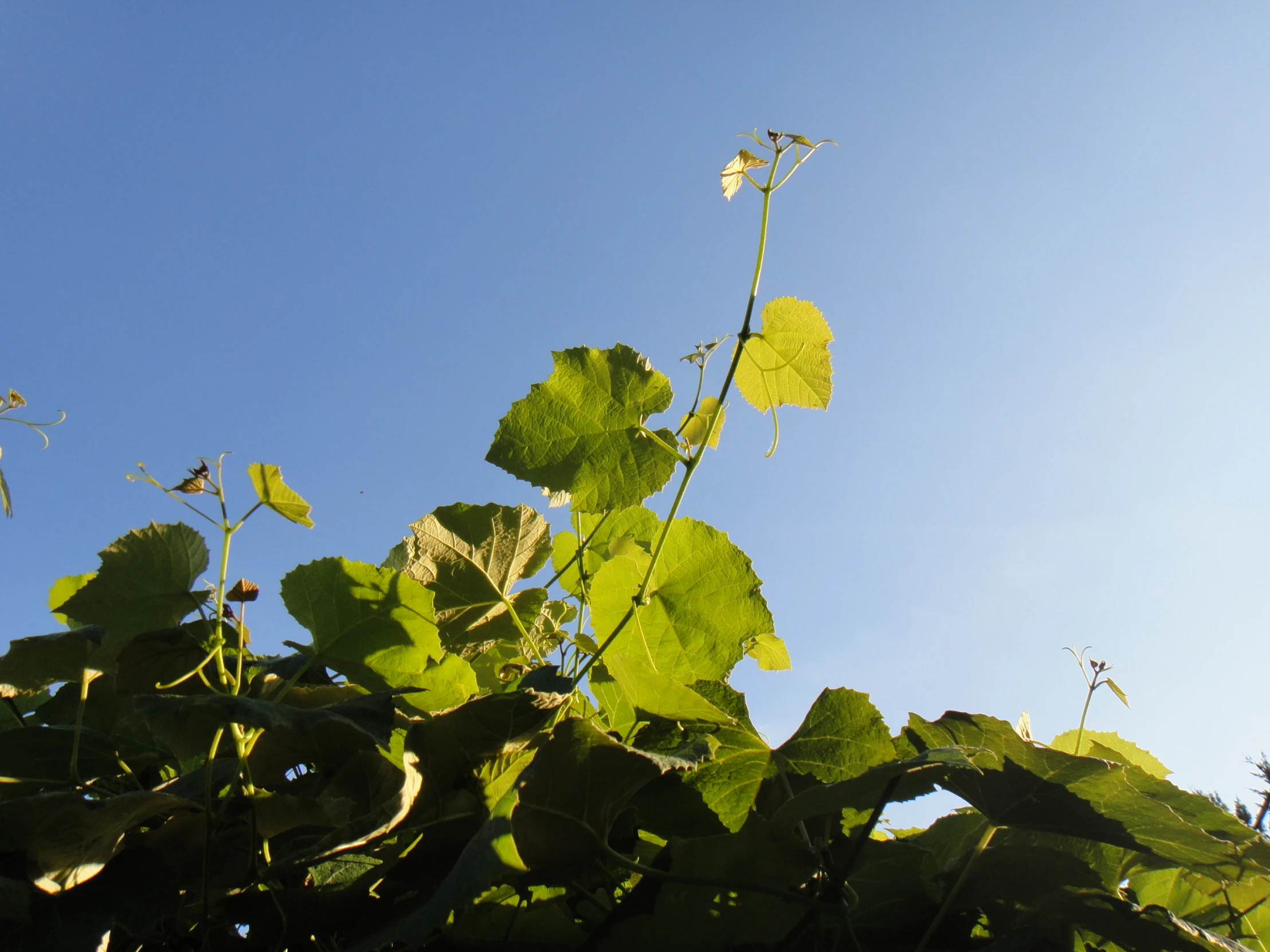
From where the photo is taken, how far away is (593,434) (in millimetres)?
974

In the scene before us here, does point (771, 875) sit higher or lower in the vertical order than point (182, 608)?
lower

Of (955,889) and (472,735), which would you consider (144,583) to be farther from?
(955,889)

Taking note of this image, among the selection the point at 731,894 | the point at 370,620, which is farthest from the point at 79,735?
the point at 731,894

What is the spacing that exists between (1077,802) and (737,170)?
758mm

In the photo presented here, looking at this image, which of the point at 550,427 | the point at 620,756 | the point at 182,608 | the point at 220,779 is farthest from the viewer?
the point at 550,427

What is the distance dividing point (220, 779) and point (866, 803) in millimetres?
557

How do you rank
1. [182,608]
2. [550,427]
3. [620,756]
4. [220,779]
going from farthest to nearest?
[550,427], [182,608], [220,779], [620,756]

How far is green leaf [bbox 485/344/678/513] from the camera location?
941 mm

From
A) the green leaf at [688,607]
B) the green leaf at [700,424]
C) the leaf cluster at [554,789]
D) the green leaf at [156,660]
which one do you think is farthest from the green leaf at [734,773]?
the green leaf at [156,660]

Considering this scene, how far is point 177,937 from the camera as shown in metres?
0.69

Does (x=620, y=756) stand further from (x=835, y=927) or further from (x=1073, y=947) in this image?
(x=1073, y=947)

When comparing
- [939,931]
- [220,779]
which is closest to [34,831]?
[220,779]

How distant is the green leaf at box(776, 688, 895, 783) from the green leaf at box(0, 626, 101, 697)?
28.3 inches

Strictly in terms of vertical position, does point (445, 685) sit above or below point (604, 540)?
below
